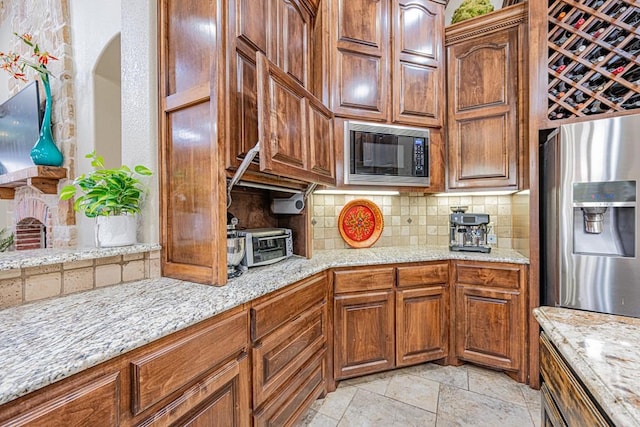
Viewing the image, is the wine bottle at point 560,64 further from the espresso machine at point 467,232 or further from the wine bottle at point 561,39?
the espresso machine at point 467,232

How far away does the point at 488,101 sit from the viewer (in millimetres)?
2158

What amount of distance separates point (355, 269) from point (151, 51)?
1.66 m

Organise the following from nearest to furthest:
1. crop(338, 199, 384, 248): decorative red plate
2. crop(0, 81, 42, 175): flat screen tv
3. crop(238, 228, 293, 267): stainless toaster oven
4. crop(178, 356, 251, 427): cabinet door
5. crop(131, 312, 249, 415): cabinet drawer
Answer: crop(131, 312, 249, 415): cabinet drawer → crop(178, 356, 251, 427): cabinet door → crop(238, 228, 293, 267): stainless toaster oven → crop(338, 199, 384, 248): decorative red plate → crop(0, 81, 42, 175): flat screen tv

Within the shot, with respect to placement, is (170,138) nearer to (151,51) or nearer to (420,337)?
(151,51)

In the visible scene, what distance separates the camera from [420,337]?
81.0 inches

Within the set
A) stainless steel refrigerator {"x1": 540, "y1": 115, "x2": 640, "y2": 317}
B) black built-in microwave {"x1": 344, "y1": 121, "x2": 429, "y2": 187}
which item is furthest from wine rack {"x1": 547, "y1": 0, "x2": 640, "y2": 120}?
black built-in microwave {"x1": 344, "y1": 121, "x2": 429, "y2": 187}

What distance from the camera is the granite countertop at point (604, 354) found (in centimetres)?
54

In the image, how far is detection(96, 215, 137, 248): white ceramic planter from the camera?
4.31 feet

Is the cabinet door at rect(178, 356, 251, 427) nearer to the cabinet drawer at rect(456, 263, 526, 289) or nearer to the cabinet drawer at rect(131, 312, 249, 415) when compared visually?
the cabinet drawer at rect(131, 312, 249, 415)

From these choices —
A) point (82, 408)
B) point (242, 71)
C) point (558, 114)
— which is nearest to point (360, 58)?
point (242, 71)

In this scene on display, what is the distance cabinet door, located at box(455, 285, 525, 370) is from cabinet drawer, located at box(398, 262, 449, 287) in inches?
5.8

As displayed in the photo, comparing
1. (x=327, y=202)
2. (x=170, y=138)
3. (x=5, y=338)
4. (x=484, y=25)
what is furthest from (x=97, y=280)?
(x=484, y=25)

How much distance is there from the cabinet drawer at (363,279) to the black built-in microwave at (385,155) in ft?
2.09

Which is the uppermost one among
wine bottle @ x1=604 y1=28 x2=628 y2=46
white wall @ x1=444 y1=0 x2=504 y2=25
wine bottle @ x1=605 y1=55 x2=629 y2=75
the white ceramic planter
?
white wall @ x1=444 y1=0 x2=504 y2=25
